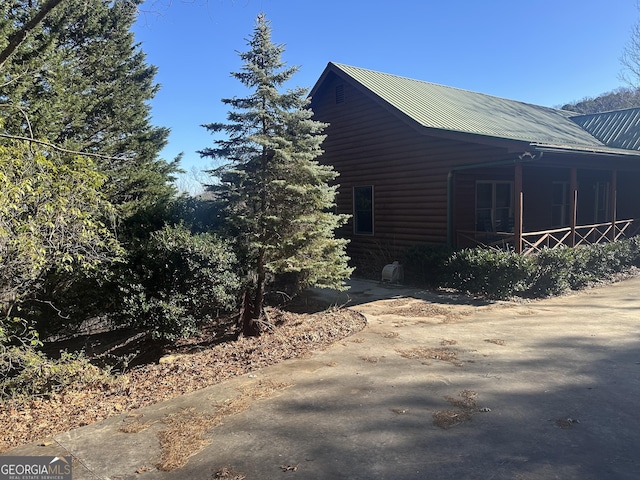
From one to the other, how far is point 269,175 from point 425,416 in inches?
162

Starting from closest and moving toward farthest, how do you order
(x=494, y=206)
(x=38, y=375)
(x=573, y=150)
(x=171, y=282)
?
(x=38, y=375)
(x=171, y=282)
(x=573, y=150)
(x=494, y=206)

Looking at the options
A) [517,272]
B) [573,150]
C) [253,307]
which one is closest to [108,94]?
[253,307]

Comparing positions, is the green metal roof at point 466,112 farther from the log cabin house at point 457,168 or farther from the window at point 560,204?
the window at point 560,204

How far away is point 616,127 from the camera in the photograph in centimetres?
1727

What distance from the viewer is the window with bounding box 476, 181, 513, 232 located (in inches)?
478

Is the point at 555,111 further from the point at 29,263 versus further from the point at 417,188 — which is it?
the point at 29,263

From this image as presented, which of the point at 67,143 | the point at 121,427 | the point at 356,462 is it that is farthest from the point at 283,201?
the point at 67,143

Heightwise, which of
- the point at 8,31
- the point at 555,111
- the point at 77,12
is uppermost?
the point at 77,12

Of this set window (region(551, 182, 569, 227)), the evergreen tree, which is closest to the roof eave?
window (region(551, 182, 569, 227))

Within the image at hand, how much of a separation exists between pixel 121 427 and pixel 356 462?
7.00ft

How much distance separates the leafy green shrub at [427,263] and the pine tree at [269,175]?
4.37m

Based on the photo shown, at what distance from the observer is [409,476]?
2.97 m

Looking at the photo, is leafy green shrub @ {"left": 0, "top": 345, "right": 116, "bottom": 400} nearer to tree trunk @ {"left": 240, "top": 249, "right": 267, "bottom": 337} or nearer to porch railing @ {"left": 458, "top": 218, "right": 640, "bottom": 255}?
tree trunk @ {"left": 240, "top": 249, "right": 267, "bottom": 337}

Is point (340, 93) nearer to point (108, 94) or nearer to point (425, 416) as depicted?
point (108, 94)
